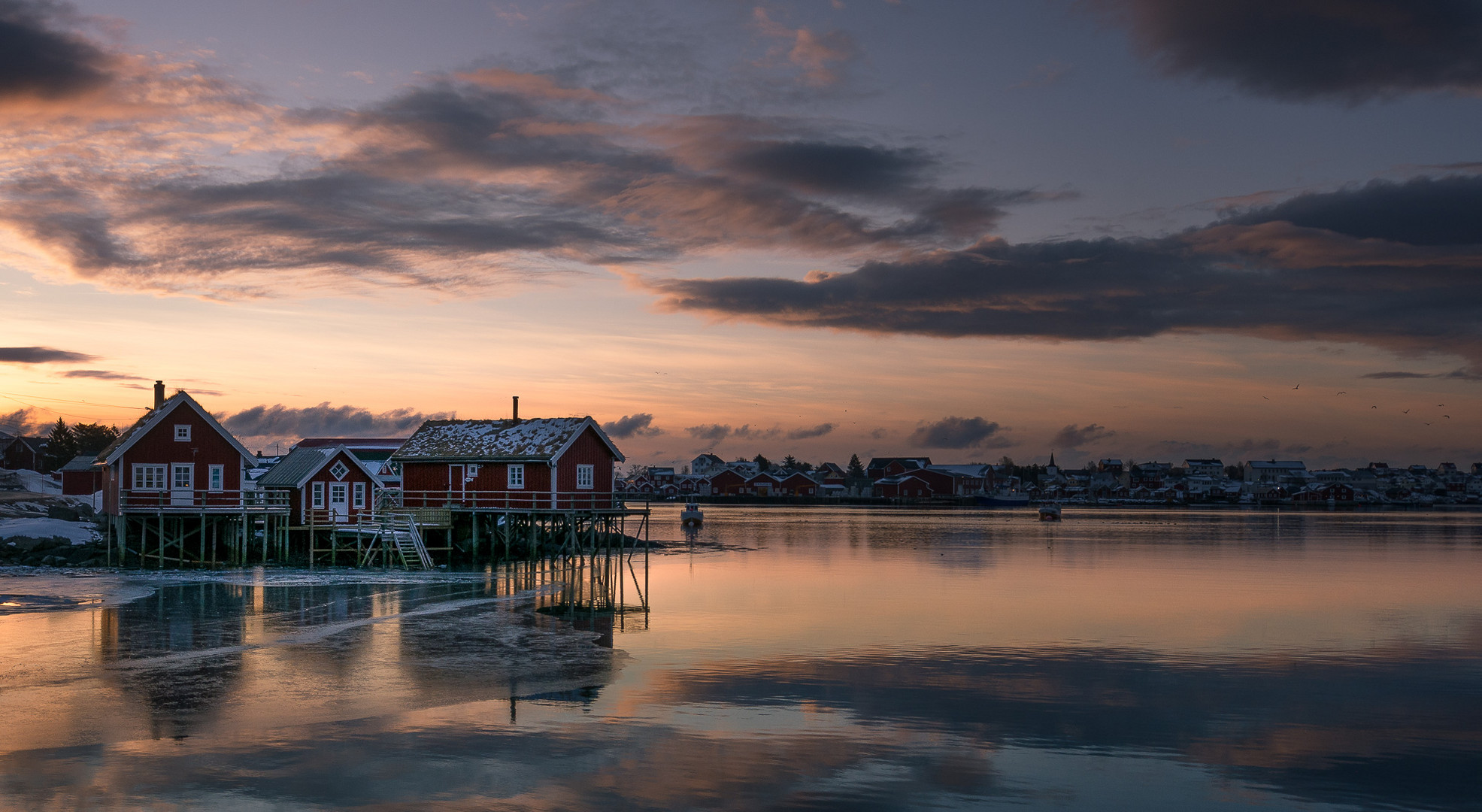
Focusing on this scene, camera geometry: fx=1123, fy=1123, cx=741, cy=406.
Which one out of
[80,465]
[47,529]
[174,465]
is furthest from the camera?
[80,465]

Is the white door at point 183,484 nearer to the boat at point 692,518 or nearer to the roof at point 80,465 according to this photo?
the roof at point 80,465

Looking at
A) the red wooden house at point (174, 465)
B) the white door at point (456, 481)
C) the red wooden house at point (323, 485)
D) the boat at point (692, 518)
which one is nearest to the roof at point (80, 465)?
the red wooden house at point (323, 485)

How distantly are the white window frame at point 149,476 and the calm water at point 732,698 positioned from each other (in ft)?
27.1

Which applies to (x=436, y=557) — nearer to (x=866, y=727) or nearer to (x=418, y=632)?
(x=418, y=632)

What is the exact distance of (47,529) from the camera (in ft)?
206

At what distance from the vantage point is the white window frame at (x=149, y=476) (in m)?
53.2

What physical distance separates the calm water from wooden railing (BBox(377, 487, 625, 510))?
12296mm

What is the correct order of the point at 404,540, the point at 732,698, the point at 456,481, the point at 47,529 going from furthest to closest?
the point at 47,529
the point at 456,481
the point at 404,540
the point at 732,698

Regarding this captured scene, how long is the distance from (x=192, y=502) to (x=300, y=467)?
586 cm

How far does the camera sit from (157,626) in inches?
1240

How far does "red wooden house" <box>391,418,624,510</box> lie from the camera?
5862 centimetres

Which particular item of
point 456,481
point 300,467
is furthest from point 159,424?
point 456,481

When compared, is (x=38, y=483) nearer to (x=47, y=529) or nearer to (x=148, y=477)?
(x=47, y=529)

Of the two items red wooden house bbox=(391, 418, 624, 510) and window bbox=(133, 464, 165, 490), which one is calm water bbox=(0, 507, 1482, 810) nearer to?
window bbox=(133, 464, 165, 490)
